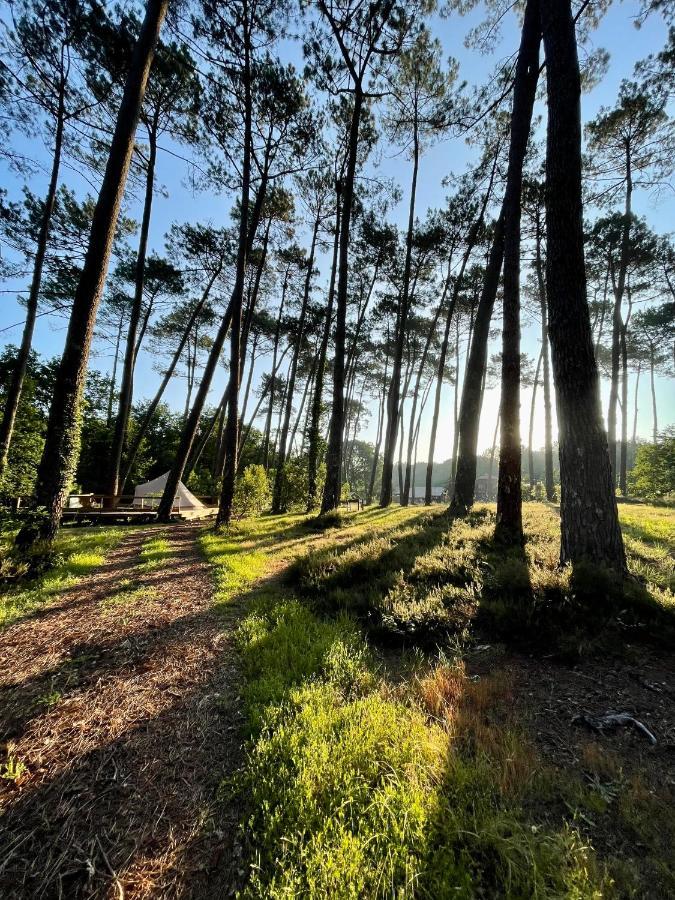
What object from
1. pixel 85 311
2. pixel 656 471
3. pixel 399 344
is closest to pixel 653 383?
pixel 656 471

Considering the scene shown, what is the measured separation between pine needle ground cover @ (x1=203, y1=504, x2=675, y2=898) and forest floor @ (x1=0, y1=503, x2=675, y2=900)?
12 millimetres

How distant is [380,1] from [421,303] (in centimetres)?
1071

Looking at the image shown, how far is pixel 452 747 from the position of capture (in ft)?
6.23

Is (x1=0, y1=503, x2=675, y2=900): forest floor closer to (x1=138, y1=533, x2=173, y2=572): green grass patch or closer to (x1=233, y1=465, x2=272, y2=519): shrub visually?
(x1=138, y1=533, x2=173, y2=572): green grass patch

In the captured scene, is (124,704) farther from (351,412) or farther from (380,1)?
(351,412)

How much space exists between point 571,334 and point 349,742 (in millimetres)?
5107

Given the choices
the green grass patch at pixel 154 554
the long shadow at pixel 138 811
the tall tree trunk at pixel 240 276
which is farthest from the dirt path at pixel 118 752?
the tall tree trunk at pixel 240 276

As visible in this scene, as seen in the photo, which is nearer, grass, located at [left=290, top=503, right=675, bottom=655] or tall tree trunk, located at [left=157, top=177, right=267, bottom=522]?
grass, located at [left=290, top=503, right=675, bottom=655]

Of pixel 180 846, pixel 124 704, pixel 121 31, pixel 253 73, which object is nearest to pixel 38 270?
pixel 121 31

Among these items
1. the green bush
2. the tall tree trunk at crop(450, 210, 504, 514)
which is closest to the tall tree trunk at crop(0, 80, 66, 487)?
the tall tree trunk at crop(450, 210, 504, 514)

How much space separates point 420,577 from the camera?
4.68m

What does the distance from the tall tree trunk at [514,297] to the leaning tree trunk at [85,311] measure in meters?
7.18

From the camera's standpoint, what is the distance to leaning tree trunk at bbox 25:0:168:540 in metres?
5.21

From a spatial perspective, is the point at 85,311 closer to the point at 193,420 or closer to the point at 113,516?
the point at 193,420
